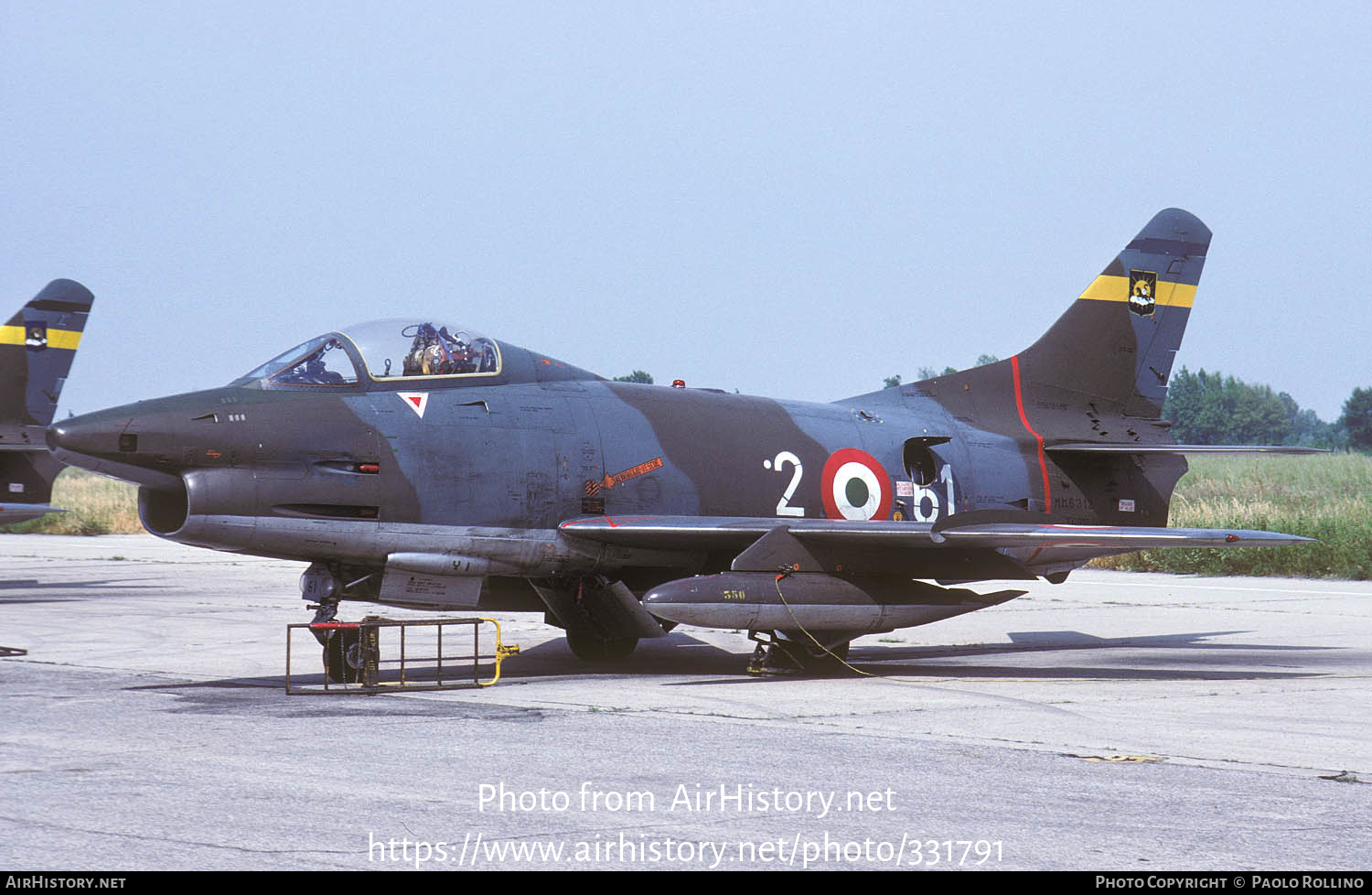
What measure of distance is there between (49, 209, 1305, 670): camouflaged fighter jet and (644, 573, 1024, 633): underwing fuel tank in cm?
2

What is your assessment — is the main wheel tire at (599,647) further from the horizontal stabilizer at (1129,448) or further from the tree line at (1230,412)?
the tree line at (1230,412)

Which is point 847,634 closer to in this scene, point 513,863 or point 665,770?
point 665,770

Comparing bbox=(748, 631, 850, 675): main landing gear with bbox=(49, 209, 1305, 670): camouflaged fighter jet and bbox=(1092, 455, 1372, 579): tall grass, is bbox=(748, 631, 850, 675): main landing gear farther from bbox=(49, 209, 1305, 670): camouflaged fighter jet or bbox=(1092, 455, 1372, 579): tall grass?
bbox=(1092, 455, 1372, 579): tall grass

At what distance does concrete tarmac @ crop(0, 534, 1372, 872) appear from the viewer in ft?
20.1

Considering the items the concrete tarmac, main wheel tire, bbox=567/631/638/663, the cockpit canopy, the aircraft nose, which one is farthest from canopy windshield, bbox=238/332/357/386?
main wheel tire, bbox=567/631/638/663

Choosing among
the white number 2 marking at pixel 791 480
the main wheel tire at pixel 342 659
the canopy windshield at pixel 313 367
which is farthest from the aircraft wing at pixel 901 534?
the canopy windshield at pixel 313 367

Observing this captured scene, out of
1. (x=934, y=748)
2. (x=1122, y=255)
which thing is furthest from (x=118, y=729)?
(x=1122, y=255)

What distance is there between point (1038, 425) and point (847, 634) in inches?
179

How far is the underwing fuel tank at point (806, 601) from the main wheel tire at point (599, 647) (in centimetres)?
190

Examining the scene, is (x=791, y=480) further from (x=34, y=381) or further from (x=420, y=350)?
(x=34, y=381)

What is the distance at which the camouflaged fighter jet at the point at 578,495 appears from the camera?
11.9m

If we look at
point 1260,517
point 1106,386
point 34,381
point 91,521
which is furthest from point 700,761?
point 91,521

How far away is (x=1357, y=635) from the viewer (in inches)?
684
